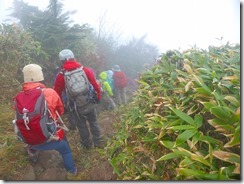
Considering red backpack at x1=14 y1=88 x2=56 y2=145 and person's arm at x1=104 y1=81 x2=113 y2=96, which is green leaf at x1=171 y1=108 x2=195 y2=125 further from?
person's arm at x1=104 y1=81 x2=113 y2=96

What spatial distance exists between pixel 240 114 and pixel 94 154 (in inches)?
87.8

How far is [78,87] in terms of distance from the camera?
9.97 ft

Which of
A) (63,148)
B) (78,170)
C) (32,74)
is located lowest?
(78,170)

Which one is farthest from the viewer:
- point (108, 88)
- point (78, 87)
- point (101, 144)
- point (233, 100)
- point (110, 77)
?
point (110, 77)

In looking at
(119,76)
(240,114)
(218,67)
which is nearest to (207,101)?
(240,114)

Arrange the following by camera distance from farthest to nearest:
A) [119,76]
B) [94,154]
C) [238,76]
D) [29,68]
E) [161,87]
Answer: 1. [119,76]
2. [94,154]
3. [29,68]
4. [161,87]
5. [238,76]

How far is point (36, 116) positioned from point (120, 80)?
137 inches

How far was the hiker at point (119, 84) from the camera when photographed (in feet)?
18.7

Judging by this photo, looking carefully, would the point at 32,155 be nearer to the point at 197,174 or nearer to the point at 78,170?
the point at 78,170

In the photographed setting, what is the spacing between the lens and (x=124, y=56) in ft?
19.4

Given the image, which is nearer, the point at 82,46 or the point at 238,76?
the point at 238,76

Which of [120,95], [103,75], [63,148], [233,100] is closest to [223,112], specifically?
[233,100]

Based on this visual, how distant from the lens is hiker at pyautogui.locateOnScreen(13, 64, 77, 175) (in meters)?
2.40

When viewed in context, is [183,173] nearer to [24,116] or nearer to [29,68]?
[24,116]
